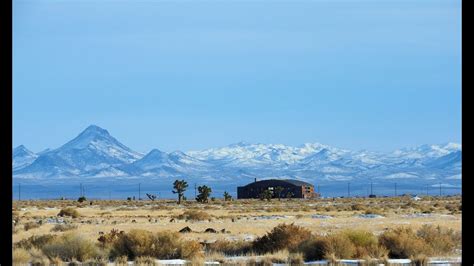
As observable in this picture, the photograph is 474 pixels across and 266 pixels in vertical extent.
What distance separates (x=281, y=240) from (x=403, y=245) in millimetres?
3608

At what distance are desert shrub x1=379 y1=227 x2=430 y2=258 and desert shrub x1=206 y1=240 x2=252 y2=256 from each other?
4001 mm

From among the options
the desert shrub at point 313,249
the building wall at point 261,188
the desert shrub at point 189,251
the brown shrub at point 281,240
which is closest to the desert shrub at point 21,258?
the desert shrub at point 189,251

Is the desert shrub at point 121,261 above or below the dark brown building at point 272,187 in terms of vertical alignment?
above

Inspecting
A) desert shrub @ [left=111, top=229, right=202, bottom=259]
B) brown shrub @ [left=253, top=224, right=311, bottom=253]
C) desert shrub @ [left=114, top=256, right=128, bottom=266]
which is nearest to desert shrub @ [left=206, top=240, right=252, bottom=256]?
brown shrub @ [left=253, top=224, right=311, bottom=253]

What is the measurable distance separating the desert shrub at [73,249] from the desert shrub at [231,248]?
403cm

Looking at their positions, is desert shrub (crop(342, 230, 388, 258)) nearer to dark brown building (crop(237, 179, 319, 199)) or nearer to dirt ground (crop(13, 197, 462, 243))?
dirt ground (crop(13, 197, 462, 243))

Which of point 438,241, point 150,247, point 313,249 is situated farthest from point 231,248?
point 438,241

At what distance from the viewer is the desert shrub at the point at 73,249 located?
19.9 m

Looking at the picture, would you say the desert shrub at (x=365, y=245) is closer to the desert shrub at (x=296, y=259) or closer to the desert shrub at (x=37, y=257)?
the desert shrub at (x=296, y=259)

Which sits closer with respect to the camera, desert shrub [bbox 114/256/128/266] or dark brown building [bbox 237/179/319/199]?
desert shrub [bbox 114/256/128/266]

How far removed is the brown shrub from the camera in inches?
867

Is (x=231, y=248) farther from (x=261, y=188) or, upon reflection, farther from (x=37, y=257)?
(x=261, y=188)
